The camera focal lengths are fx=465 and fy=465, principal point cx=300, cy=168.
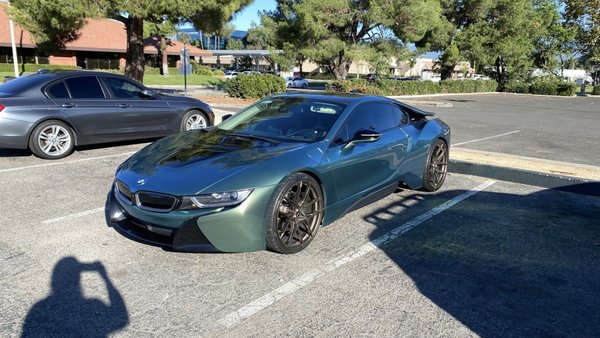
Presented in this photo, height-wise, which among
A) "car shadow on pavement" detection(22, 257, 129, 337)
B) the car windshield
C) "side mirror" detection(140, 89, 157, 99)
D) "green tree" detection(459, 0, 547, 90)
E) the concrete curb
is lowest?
"car shadow on pavement" detection(22, 257, 129, 337)

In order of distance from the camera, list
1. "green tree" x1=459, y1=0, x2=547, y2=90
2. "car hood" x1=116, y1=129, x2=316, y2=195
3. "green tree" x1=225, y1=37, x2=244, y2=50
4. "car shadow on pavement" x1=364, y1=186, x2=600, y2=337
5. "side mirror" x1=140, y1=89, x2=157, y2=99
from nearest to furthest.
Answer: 1. "car shadow on pavement" x1=364, y1=186, x2=600, y2=337
2. "car hood" x1=116, y1=129, x2=316, y2=195
3. "side mirror" x1=140, y1=89, x2=157, y2=99
4. "green tree" x1=459, y1=0, x2=547, y2=90
5. "green tree" x1=225, y1=37, x2=244, y2=50

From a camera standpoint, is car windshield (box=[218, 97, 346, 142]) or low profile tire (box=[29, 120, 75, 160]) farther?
low profile tire (box=[29, 120, 75, 160])

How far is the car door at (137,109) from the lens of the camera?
830cm

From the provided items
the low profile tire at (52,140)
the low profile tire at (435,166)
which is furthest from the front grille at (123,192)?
the low profile tire at (52,140)

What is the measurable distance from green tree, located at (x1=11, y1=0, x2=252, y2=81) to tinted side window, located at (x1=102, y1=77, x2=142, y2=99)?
8.43m

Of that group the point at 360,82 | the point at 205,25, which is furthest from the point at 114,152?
the point at 360,82

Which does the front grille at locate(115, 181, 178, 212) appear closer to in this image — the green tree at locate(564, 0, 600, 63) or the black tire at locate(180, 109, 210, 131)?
the black tire at locate(180, 109, 210, 131)

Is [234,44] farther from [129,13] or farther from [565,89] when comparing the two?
[129,13]

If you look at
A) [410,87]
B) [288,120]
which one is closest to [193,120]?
[288,120]

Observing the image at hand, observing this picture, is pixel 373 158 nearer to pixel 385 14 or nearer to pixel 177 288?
pixel 177 288

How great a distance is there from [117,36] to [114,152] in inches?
1677

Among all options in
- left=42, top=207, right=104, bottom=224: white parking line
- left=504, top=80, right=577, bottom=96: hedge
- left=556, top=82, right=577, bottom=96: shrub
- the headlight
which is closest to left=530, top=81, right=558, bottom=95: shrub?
left=504, top=80, right=577, bottom=96: hedge

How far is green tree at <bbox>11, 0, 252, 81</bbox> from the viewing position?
15.9 m

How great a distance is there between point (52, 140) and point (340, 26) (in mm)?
23711
